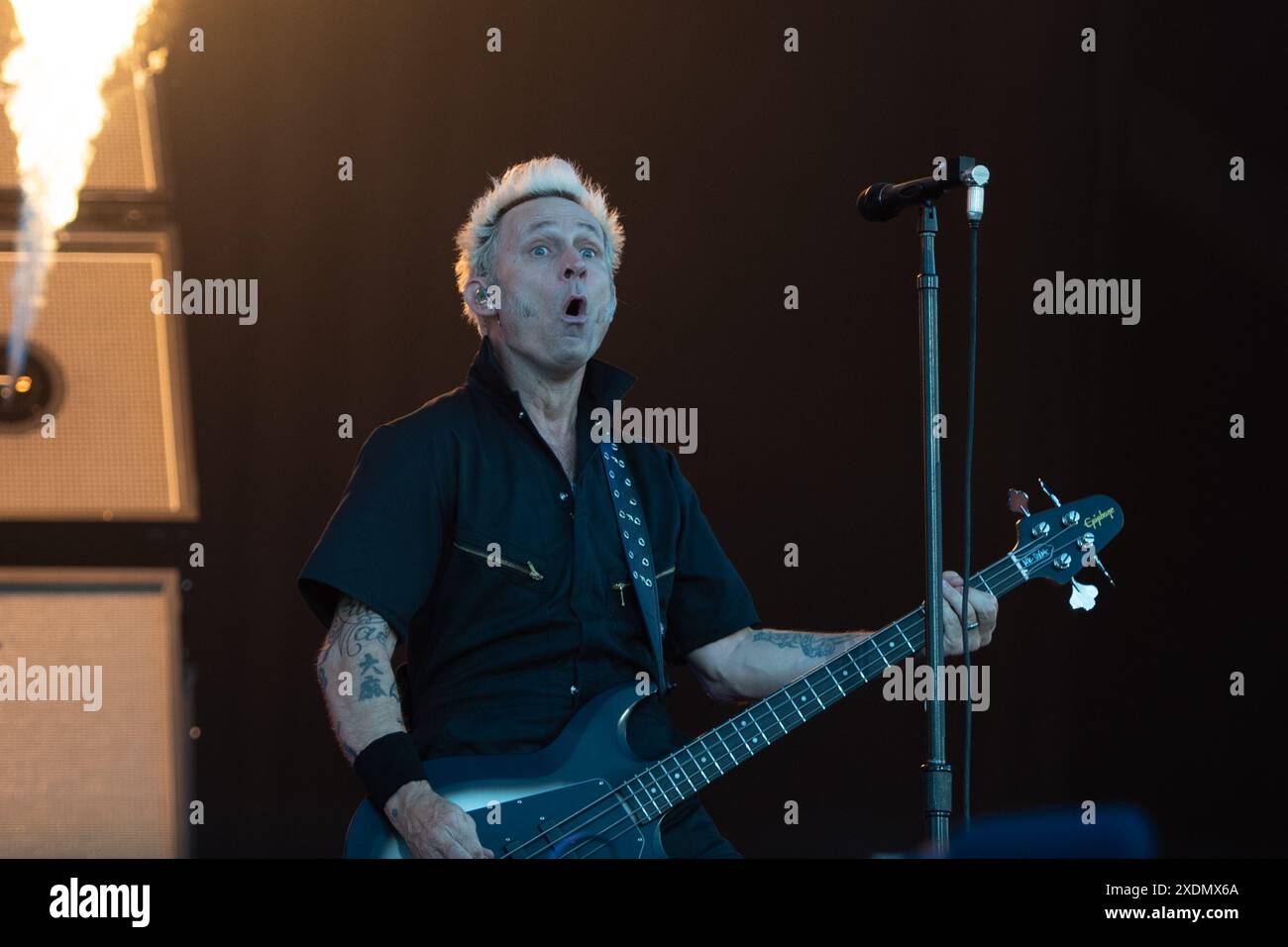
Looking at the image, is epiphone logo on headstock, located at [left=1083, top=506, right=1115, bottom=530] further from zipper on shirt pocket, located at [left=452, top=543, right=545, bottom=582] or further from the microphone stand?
zipper on shirt pocket, located at [left=452, top=543, right=545, bottom=582]

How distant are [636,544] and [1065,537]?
0.88m

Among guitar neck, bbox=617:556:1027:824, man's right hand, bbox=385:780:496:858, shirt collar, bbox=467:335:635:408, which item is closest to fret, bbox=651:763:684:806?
guitar neck, bbox=617:556:1027:824

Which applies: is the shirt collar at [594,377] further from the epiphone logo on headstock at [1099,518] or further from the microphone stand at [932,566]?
the epiphone logo on headstock at [1099,518]

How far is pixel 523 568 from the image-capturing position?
314cm

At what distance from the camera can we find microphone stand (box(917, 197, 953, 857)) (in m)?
2.71

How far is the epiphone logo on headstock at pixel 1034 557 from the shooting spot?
3.27 metres

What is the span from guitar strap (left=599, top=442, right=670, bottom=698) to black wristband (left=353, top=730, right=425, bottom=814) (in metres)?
0.56
